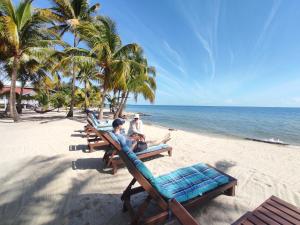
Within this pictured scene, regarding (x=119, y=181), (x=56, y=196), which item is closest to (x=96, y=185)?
(x=119, y=181)

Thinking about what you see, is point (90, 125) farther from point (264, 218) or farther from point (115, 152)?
point (264, 218)

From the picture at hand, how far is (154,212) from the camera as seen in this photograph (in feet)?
9.12

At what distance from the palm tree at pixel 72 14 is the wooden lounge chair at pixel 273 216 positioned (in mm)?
15278

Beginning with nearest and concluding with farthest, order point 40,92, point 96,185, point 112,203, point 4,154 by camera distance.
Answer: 1. point 112,203
2. point 96,185
3. point 4,154
4. point 40,92

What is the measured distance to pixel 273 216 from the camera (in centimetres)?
207

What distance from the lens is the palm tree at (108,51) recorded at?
10.7m

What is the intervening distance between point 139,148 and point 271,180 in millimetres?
3388

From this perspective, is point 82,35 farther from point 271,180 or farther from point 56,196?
point 271,180

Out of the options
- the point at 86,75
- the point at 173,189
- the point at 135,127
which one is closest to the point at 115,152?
the point at 135,127

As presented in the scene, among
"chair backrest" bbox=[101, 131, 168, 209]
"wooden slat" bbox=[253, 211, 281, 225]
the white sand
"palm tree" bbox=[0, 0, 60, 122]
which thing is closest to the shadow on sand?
the white sand

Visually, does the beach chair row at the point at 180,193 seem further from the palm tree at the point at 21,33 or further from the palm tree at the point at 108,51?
the palm tree at the point at 21,33

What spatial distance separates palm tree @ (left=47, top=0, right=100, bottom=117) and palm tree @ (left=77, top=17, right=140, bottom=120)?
2.52 meters

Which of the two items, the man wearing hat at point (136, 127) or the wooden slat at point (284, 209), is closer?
the wooden slat at point (284, 209)

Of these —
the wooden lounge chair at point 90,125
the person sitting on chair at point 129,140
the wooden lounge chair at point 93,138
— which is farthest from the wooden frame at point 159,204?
the wooden lounge chair at point 90,125
